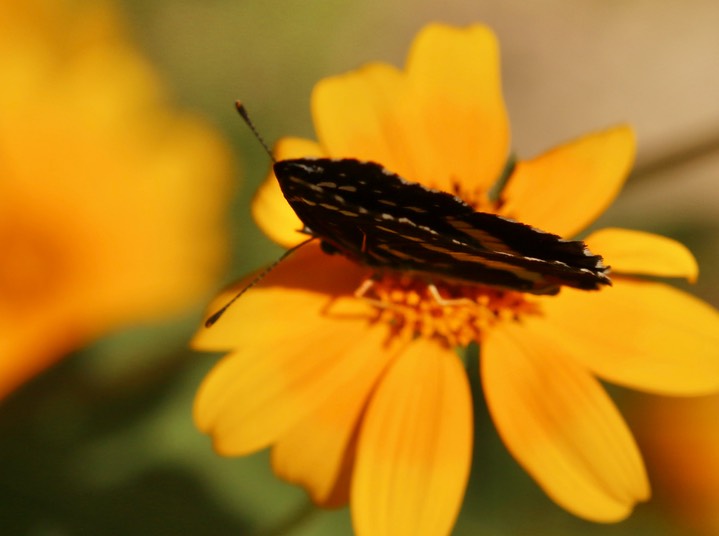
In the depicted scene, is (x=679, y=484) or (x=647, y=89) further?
(x=647, y=89)

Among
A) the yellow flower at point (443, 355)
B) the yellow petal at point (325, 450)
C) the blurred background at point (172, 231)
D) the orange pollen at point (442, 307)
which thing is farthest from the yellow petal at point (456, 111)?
the blurred background at point (172, 231)

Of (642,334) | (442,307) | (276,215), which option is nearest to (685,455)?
(642,334)

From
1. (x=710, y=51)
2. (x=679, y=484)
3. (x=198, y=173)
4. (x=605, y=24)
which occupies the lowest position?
(x=679, y=484)

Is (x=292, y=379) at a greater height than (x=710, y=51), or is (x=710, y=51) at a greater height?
(x=292, y=379)

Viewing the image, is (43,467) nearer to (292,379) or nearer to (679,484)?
(292,379)

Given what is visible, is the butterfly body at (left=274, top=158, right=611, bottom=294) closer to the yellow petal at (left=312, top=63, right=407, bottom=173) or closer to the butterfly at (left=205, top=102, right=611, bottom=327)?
the butterfly at (left=205, top=102, right=611, bottom=327)

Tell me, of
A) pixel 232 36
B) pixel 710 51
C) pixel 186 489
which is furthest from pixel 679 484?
pixel 232 36

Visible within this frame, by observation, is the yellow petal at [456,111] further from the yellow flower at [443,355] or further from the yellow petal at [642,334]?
the yellow petal at [642,334]

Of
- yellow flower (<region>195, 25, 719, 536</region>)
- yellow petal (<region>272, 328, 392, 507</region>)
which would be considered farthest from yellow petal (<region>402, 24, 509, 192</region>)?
yellow petal (<region>272, 328, 392, 507</region>)
